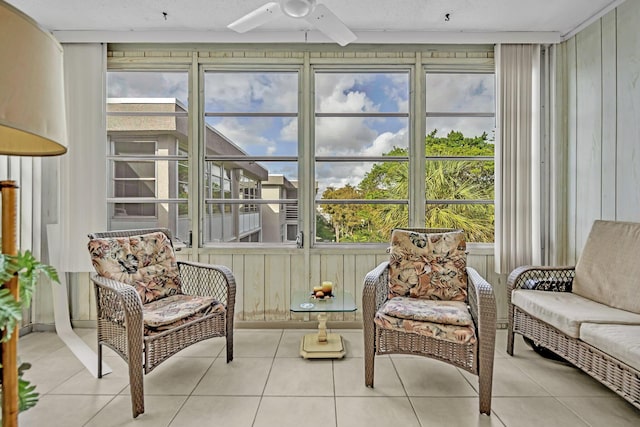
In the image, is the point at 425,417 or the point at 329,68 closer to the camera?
the point at 425,417

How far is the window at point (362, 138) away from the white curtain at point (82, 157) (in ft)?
6.50

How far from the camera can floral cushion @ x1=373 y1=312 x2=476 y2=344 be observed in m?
2.05

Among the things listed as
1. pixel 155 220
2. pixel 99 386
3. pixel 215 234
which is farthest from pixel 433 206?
pixel 99 386

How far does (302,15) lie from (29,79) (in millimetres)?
1699

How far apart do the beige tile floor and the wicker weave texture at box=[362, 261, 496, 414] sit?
0.21m

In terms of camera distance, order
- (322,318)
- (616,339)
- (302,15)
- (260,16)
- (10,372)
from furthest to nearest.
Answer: (322,318) → (260,16) → (302,15) → (616,339) → (10,372)

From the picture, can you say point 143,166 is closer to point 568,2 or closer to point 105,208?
point 105,208

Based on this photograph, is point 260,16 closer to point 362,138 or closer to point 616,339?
point 362,138

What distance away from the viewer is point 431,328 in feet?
6.95

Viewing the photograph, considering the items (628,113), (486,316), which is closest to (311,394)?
(486,316)

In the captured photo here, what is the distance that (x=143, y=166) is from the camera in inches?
135

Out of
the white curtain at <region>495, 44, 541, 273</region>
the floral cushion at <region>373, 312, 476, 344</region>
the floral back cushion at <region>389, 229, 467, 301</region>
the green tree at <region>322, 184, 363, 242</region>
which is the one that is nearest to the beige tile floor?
the floral cushion at <region>373, 312, 476, 344</region>

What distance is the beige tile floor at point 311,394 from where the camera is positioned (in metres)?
1.93

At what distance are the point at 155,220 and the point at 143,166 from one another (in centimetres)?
53
